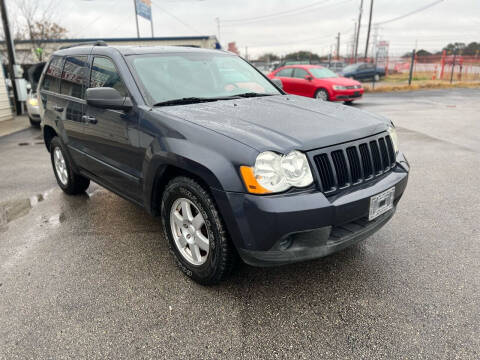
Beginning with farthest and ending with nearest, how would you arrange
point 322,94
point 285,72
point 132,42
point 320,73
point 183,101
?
point 132,42
point 285,72
point 320,73
point 322,94
point 183,101

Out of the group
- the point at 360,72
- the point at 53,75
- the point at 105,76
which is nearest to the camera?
the point at 105,76

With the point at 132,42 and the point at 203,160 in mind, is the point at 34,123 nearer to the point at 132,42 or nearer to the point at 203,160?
the point at 203,160

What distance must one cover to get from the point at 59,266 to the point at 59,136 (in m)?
1.91

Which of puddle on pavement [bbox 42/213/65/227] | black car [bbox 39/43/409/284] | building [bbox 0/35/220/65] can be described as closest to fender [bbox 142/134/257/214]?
Answer: black car [bbox 39/43/409/284]

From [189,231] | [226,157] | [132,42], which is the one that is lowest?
[189,231]

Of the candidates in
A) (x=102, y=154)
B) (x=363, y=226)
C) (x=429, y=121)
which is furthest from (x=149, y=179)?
(x=429, y=121)

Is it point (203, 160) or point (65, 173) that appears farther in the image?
point (65, 173)

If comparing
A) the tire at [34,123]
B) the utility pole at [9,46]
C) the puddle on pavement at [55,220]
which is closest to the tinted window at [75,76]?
the puddle on pavement at [55,220]

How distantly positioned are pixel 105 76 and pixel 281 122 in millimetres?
1830

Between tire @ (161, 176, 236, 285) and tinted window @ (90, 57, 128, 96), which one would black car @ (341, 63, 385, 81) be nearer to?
tinted window @ (90, 57, 128, 96)

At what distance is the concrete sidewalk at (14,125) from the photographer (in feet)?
34.3

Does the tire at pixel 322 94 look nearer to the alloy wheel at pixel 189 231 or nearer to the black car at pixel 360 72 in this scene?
the alloy wheel at pixel 189 231

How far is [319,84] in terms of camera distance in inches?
540

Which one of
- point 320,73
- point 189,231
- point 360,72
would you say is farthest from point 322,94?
point 360,72
